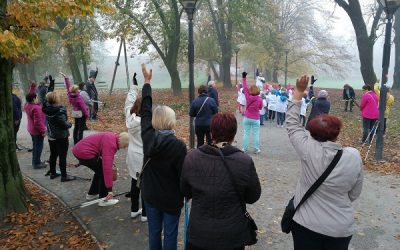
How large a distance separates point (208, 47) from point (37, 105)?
24.8 metres

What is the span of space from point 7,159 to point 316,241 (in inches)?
195

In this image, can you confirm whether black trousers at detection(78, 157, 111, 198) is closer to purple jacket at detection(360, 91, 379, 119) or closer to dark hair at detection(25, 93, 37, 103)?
dark hair at detection(25, 93, 37, 103)

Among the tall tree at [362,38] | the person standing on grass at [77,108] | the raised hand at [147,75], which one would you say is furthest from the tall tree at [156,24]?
the raised hand at [147,75]

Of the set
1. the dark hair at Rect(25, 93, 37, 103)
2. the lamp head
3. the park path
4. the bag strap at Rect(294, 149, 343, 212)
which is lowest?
the park path

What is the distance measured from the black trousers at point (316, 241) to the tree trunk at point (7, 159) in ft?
15.3

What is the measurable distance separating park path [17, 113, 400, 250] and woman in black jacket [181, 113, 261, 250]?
6.89 ft

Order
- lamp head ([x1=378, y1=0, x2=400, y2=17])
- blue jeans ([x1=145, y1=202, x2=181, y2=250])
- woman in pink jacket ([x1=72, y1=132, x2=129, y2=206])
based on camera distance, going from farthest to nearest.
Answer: lamp head ([x1=378, y1=0, x2=400, y2=17]), woman in pink jacket ([x1=72, y1=132, x2=129, y2=206]), blue jeans ([x1=145, y1=202, x2=181, y2=250])

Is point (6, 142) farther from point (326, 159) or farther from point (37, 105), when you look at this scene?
point (326, 159)

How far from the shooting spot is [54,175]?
788 cm

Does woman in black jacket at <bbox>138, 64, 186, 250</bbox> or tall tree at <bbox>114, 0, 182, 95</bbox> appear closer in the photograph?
woman in black jacket at <bbox>138, 64, 186, 250</bbox>

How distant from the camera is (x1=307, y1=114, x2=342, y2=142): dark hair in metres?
2.95

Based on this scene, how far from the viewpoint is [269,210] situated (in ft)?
20.1

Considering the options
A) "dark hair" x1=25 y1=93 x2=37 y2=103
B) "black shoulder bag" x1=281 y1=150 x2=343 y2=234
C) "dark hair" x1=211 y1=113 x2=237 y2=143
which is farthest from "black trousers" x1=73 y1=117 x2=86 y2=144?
"black shoulder bag" x1=281 y1=150 x2=343 y2=234

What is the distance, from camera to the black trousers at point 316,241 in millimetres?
3020
